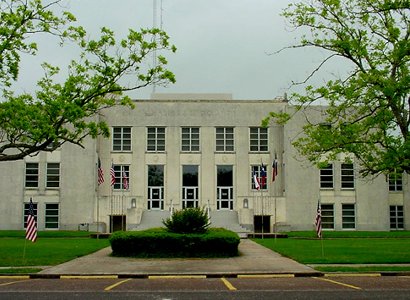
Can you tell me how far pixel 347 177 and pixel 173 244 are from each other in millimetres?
30044

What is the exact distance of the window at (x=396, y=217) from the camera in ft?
174

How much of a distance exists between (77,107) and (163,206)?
2854 cm

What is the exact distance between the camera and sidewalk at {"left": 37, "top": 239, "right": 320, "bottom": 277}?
779 inches

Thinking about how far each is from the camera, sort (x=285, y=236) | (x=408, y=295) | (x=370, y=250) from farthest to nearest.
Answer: (x=285, y=236), (x=370, y=250), (x=408, y=295)

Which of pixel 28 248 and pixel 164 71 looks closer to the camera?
pixel 164 71

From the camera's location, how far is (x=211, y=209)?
5097 cm

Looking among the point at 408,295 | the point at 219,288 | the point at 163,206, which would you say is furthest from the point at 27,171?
the point at 408,295

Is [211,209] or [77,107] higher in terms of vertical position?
[77,107]

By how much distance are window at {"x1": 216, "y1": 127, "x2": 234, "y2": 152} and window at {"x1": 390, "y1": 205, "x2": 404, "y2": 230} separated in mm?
15839

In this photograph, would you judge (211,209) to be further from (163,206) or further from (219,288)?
(219,288)

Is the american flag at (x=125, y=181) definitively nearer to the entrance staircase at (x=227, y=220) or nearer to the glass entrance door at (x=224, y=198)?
the entrance staircase at (x=227, y=220)

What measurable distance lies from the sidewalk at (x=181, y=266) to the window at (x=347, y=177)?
27.1 meters

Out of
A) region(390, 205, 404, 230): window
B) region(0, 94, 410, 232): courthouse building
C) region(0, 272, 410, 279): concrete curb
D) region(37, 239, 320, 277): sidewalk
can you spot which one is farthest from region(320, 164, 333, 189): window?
region(0, 272, 410, 279): concrete curb

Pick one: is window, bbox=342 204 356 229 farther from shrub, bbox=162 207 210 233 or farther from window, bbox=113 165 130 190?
shrub, bbox=162 207 210 233
